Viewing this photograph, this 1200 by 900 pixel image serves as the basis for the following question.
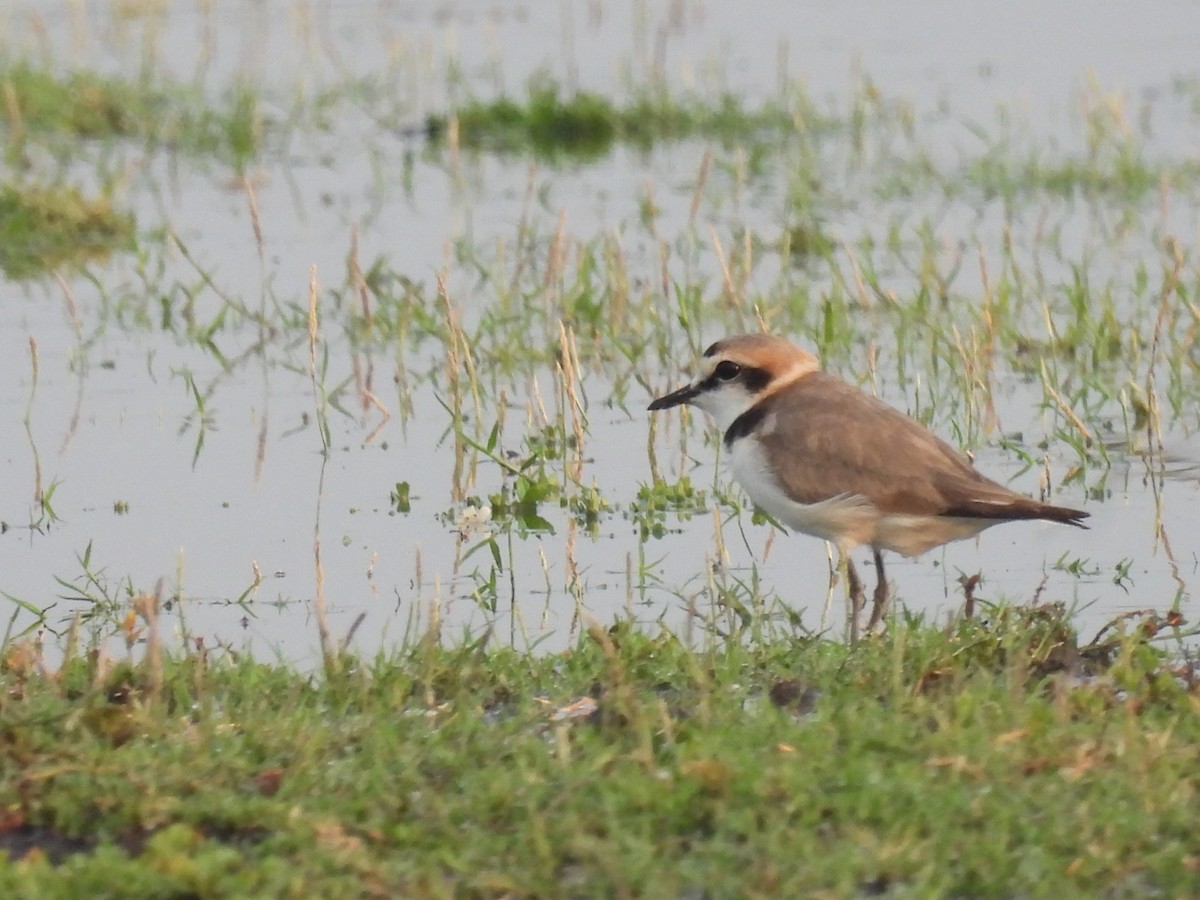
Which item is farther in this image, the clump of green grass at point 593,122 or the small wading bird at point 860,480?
the clump of green grass at point 593,122

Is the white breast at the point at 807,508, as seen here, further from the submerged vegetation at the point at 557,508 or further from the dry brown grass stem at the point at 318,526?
the dry brown grass stem at the point at 318,526

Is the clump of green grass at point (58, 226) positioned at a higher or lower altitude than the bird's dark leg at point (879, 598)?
higher

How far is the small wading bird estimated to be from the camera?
6.89 m

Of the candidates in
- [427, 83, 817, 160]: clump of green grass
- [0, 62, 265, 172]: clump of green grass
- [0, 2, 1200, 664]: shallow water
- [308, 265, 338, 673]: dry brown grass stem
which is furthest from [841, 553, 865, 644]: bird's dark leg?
[0, 62, 265, 172]: clump of green grass

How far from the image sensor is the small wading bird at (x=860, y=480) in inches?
271

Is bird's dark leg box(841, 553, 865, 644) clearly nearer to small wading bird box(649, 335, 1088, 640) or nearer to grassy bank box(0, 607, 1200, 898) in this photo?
small wading bird box(649, 335, 1088, 640)

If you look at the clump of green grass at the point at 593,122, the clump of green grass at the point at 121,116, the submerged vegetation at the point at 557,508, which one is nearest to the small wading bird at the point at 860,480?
the submerged vegetation at the point at 557,508

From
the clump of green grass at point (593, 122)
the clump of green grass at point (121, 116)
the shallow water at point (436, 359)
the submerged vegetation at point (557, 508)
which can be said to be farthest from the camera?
the clump of green grass at point (593, 122)

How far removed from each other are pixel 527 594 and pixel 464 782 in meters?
2.33

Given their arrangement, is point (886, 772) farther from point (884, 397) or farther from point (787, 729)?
point (884, 397)

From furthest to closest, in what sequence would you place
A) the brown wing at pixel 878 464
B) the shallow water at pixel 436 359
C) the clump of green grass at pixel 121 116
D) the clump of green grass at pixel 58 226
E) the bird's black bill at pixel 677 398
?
the clump of green grass at pixel 121 116
the clump of green grass at pixel 58 226
the bird's black bill at pixel 677 398
the shallow water at pixel 436 359
the brown wing at pixel 878 464

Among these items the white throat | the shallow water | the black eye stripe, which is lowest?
the shallow water

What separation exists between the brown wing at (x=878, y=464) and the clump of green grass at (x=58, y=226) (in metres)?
5.95

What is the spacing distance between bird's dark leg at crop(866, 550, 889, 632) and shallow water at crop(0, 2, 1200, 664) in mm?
200
